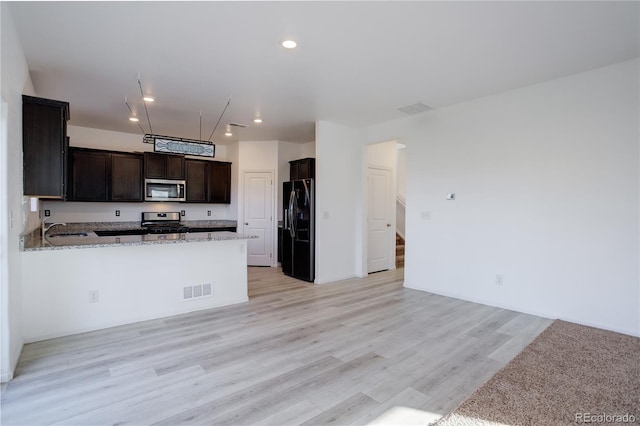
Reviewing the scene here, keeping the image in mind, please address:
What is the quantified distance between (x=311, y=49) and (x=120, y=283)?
→ 3173mm

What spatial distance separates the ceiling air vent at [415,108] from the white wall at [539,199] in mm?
218

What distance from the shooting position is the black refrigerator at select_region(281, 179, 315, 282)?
5.68 metres

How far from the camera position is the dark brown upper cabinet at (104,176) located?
5.69 meters

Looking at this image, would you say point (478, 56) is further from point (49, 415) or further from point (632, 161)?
point (49, 415)

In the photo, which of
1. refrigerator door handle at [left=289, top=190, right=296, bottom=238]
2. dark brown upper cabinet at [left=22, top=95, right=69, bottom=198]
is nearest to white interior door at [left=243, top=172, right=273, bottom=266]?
refrigerator door handle at [left=289, top=190, right=296, bottom=238]

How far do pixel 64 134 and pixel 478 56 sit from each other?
4119mm

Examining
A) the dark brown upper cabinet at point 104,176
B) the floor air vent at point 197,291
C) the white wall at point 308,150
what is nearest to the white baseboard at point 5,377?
the floor air vent at point 197,291

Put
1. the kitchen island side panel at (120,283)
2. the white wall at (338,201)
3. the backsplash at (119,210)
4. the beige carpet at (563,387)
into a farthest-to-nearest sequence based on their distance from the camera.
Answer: the backsplash at (119,210) → the white wall at (338,201) → the kitchen island side panel at (120,283) → the beige carpet at (563,387)

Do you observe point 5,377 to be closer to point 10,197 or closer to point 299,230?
point 10,197

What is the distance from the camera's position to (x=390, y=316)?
3891mm

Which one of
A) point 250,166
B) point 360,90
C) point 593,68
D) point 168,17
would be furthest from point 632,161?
point 250,166

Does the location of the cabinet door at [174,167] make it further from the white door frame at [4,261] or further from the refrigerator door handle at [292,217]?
the white door frame at [4,261]

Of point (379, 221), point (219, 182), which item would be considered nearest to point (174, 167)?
point (219, 182)

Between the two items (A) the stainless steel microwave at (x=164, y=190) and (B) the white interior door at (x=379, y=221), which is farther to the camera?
(B) the white interior door at (x=379, y=221)
